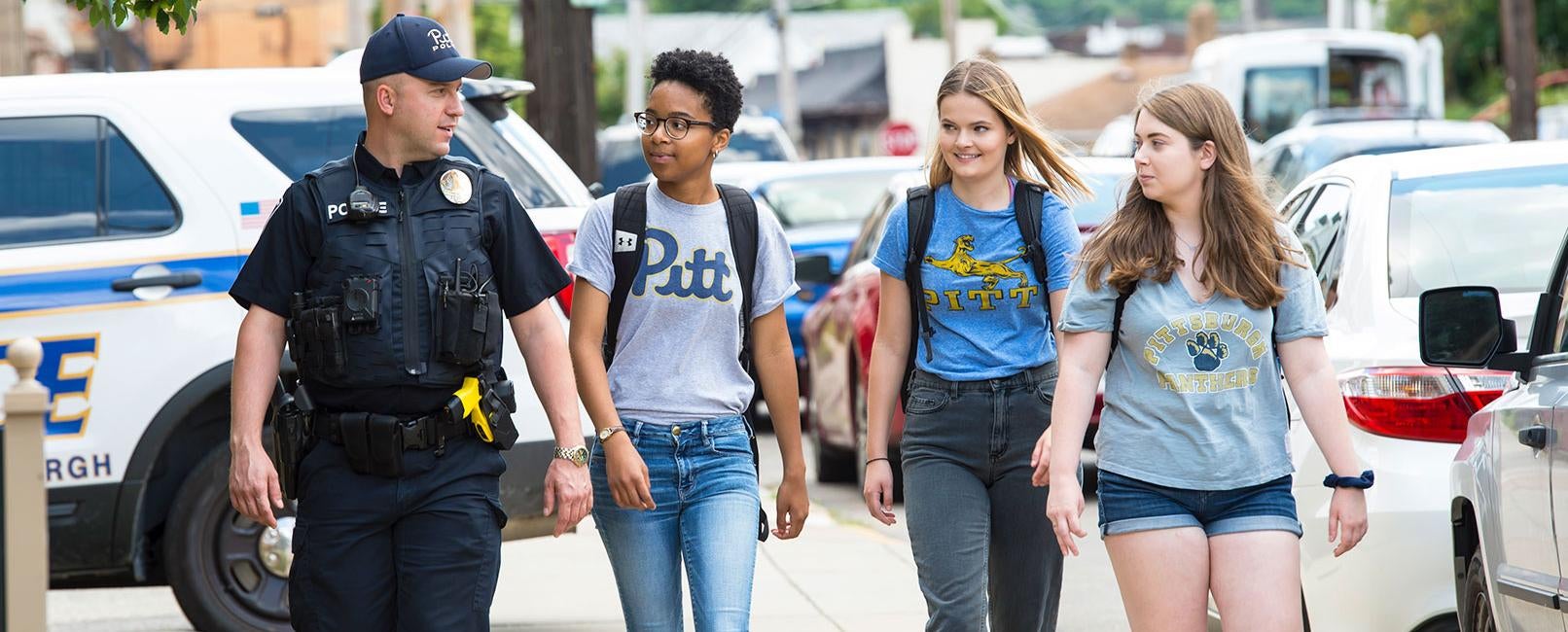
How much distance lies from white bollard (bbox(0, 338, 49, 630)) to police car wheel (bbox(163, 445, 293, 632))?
3.37 meters

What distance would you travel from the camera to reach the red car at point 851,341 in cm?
1035

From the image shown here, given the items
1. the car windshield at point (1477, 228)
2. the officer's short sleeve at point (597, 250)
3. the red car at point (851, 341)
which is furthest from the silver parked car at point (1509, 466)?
the red car at point (851, 341)

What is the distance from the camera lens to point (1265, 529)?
4414 mm

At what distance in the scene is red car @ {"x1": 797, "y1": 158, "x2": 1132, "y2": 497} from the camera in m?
10.4

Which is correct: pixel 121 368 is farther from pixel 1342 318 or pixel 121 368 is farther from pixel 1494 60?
pixel 1494 60

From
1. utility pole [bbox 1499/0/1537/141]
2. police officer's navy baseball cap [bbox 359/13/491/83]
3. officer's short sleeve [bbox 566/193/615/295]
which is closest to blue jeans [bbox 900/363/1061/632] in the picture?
officer's short sleeve [bbox 566/193/615/295]

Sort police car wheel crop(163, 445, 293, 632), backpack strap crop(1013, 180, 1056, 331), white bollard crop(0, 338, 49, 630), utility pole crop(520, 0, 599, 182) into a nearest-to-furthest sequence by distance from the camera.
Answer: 1. white bollard crop(0, 338, 49, 630)
2. backpack strap crop(1013, 180, 1056, 331)
3. police car wheel crop(163, 445, 293, 632)
4. utility pole crop(520, 0, 599, 182)

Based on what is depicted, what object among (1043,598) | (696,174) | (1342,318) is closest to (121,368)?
(696,174)

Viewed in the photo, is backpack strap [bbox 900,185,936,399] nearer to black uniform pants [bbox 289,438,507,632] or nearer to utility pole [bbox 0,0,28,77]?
black uniform pants [bbox 289,438,507,632]

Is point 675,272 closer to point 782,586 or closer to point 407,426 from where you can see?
point 407,426

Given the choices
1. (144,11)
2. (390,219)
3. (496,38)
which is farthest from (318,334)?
(496,38)

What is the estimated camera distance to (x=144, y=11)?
215 inches

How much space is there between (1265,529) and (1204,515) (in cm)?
13

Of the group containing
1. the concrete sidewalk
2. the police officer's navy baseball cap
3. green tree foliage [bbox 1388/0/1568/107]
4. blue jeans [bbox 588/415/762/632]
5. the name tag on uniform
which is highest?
green tree foliage [bbox 1388/0/1568/107]
